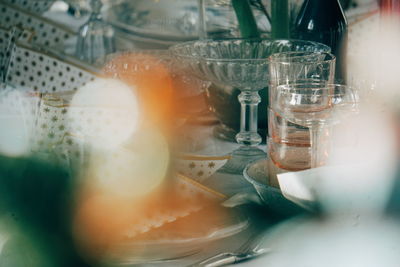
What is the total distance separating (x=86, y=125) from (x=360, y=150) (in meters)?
0.29

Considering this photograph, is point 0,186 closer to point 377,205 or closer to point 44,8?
point 377,205

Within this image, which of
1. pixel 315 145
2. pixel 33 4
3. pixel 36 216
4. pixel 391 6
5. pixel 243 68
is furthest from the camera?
pixel 33 4

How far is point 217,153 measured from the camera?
721 millimetres

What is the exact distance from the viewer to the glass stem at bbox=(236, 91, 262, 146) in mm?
704

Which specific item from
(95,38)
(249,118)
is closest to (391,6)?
(249,118)

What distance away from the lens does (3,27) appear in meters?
0.97

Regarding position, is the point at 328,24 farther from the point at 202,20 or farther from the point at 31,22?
the point at 31,22

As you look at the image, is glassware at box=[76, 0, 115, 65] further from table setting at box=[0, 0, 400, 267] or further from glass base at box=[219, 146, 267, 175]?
glass base at box=[219, 146, 267, 175]

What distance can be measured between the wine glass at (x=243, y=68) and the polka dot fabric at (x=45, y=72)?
18cm

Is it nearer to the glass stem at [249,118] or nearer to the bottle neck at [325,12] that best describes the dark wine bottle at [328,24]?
the bottle neck at [325,12]

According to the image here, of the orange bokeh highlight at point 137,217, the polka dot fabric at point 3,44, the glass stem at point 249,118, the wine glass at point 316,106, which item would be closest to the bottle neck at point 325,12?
the glass stem at point 249,118

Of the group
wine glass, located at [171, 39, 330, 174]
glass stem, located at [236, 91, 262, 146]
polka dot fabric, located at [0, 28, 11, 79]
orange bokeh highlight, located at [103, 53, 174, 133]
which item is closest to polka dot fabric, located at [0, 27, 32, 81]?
polka dot fabric, located at [0, 28, 11, 79]

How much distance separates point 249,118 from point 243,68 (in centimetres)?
9

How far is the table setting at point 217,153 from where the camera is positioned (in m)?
0.40
